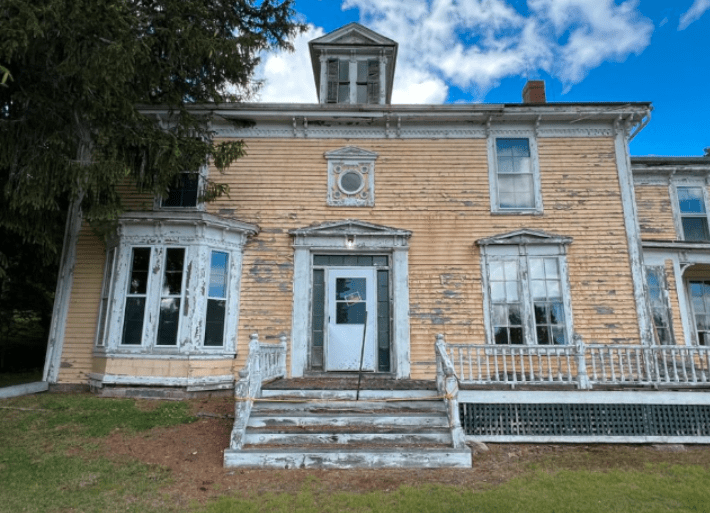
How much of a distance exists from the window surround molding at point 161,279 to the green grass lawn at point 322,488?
2254 millimetres

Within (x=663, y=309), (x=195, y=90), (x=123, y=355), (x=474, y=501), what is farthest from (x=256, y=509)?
(x=663, y=309)

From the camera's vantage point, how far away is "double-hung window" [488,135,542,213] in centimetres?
1035

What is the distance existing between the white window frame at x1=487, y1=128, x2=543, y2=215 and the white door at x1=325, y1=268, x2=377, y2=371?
11.2ft

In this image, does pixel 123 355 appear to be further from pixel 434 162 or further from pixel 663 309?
pixel 663 309

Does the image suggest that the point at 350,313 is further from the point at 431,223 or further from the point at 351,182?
the point at 351,182

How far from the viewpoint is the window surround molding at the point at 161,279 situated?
9039 mm

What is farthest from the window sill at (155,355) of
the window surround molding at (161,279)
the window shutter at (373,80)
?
the window shutter at (373,80)

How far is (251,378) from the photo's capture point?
22.2 feet

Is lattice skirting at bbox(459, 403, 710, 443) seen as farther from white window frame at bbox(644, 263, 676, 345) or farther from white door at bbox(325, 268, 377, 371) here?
white window frame at bbox(644, 263, 676, 345)

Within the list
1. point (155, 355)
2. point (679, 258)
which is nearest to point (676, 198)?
point (679, 258)

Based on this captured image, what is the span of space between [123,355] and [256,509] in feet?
18.5

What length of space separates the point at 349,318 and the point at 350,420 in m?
3.41

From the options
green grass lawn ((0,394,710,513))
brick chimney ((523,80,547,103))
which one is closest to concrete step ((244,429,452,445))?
green grass lawn ((0,394,710,513))

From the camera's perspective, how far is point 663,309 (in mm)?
11906
